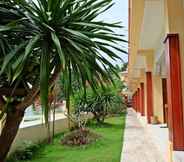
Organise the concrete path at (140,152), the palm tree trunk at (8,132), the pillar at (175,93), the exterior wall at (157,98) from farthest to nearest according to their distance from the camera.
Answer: the exterior wall at (157,98)
the concrete path at (140,152)
the pillar at (175,93)
the palm tree trunk at (8,132)

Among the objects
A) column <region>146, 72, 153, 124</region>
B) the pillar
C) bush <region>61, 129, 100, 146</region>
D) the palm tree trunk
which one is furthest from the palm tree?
column <region>146, 72, 153, 124</region>

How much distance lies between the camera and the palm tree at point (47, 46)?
10.2ft

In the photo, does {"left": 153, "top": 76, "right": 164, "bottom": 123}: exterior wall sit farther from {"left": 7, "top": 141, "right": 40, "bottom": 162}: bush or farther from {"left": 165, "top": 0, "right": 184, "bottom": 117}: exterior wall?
{"left": 165, "top": 0, "right": 184, "bottom": 117}: exterior wall

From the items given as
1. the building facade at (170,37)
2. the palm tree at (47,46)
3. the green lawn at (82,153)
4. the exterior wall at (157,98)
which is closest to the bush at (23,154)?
the green lawn at (82,153)

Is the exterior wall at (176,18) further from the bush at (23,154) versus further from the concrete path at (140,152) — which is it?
the bush at (23,154)

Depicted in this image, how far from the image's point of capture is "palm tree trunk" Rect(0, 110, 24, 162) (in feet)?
11.1

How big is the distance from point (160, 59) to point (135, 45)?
3.62 ft

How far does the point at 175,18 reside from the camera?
20.2 feet

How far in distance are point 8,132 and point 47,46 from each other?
3.60 feet

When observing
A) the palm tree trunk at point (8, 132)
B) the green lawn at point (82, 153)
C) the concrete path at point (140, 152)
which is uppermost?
the palm tree trunk at point (8, 132)

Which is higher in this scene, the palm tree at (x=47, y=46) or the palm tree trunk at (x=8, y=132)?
the palm tree at (x=47, y=46)

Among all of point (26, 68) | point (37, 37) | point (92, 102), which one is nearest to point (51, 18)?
point (37, 37)

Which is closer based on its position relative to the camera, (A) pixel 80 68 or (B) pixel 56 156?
(A) pixel 80 68

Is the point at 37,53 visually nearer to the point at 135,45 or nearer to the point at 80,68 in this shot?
the point at 80,68
